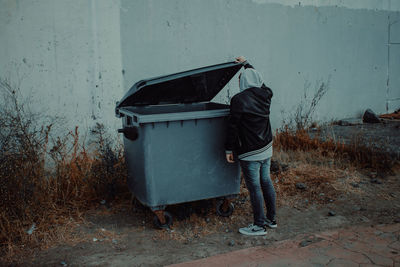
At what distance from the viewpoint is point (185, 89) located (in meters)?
4.45

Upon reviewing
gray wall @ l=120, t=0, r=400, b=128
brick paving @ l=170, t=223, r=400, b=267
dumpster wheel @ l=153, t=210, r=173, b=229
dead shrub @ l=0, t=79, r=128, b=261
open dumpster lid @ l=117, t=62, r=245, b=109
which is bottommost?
brick paving @ l=170, t=223, r=400, b=267

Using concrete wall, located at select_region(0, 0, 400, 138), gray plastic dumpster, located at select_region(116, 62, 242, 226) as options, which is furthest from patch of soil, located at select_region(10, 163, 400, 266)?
concrete wall, located at select_region(0, 0, 400, 138)

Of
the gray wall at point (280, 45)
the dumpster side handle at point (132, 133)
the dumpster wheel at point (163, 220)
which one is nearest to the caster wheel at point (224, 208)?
the dumpster wheel at point (163, 220)

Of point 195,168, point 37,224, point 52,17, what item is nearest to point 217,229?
point 195,168

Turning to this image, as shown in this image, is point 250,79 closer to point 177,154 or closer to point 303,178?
point 177,154

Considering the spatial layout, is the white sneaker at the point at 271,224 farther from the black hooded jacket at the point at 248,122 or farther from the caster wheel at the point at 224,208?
the black hooded jacket at the point at 248,122

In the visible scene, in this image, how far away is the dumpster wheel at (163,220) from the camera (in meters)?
3.84

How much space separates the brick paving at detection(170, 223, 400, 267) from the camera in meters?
3.18

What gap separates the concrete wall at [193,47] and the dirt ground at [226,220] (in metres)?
1.88

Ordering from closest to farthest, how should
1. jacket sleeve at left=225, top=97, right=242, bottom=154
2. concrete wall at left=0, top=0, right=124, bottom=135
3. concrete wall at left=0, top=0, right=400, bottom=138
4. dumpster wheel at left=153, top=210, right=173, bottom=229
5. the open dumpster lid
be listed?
jacket sleeve at left=225, top=97, right=242, bottom=154
dumpster wheel at left=153, top=210, right=173, bottom=229
the open dumpster lid
concrete wall at left=0, top=0, right=124, bottom=135
concrete wall at left=0, top=0, right=400, bottom=138

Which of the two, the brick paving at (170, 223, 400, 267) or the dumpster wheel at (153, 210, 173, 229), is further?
the dumpster wheel at (153, 210, 173, 229)

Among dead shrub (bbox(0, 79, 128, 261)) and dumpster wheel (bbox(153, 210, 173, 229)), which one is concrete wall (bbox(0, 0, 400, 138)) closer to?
dead shrub (bbox(0, 79, 128, 261))

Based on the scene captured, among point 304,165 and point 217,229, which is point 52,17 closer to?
point 217,229

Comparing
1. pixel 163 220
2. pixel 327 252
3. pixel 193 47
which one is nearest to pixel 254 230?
pixel 327 252
